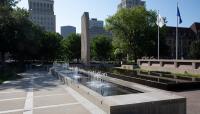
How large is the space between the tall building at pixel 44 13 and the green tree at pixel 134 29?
92.6 m

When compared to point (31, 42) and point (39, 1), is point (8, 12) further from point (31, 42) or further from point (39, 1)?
point (39, 1)

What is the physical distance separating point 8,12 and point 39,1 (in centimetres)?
11878

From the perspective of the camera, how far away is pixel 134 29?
55219 mm

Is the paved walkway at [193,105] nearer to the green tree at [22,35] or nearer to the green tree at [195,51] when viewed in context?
the green tree at [22,35]

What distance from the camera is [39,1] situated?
15012 centimetres

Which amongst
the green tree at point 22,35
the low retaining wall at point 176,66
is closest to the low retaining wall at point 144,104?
the low retaining wall at point 176,66

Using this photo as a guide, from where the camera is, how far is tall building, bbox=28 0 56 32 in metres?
143

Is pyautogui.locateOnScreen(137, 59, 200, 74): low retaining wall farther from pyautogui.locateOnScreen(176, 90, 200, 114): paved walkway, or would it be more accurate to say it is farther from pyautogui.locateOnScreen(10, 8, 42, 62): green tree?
pyautogui.locateOnScreen(10, 8, 42, 62): green tree

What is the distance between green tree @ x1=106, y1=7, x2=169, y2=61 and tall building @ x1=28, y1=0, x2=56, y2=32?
92579 millimetres

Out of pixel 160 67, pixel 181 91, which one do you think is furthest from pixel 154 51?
pixel 181 91

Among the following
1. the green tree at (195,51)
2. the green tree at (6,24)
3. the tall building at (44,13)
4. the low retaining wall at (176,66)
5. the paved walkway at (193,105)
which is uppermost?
the tall building at (44,13)

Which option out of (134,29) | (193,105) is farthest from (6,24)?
→ (193,105)

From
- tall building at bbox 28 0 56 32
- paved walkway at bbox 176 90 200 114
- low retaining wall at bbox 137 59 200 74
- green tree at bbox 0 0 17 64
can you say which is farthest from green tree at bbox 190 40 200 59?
tall building at bbox 28 0 56 32

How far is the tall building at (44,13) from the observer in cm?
14288
